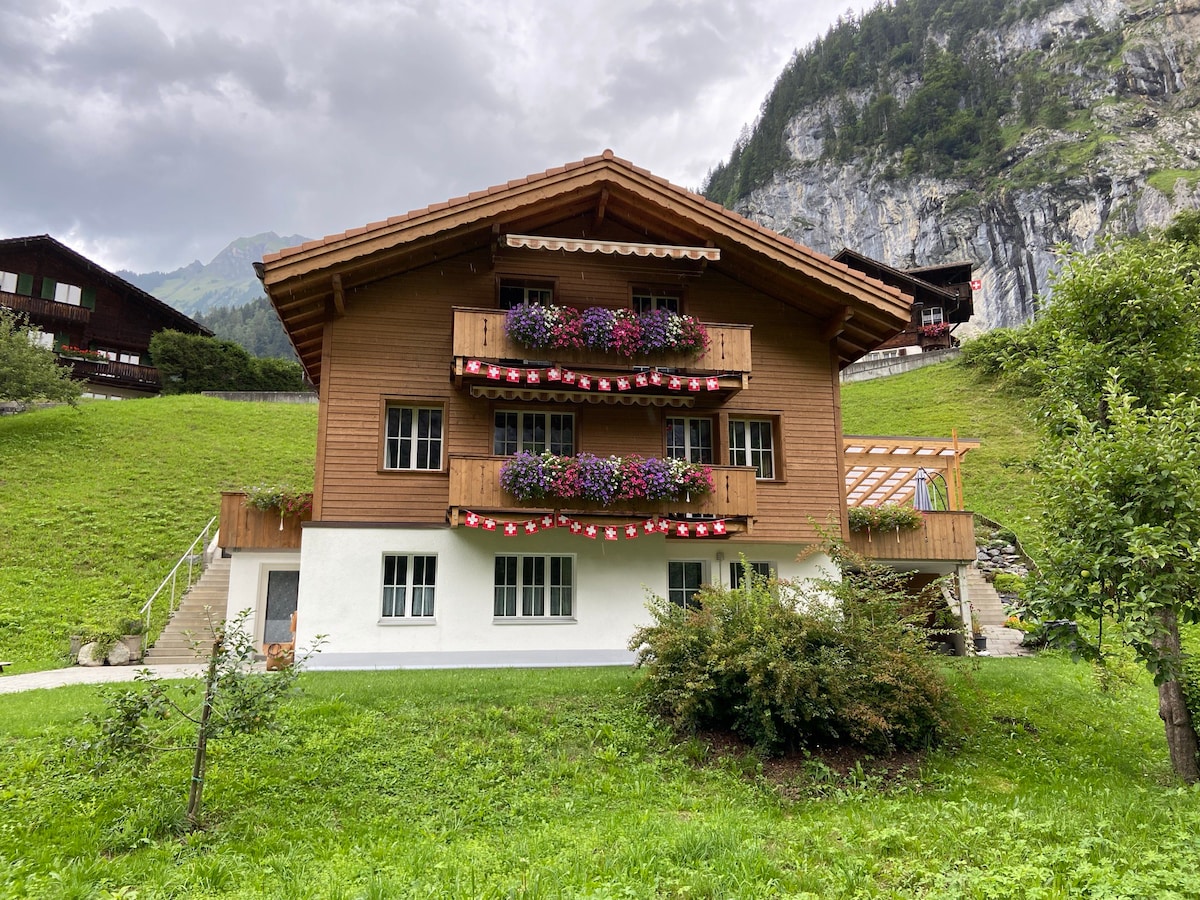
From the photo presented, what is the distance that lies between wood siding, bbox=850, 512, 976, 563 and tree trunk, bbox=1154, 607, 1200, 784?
9914mm

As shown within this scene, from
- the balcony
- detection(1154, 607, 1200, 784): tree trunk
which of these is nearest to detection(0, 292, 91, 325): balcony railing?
the balcony

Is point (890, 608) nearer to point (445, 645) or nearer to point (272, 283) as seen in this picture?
point (445, 645)

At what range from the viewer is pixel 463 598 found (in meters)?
15.8

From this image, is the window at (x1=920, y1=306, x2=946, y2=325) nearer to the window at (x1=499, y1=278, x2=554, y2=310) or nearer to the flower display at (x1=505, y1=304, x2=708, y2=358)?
the flower display at (x1=505, y1=304, x2=708, y2=358)

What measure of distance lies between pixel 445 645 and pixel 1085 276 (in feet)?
40.0

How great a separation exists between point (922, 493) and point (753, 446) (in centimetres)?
593

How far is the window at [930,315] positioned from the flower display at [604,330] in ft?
145

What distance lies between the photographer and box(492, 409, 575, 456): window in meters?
17.0

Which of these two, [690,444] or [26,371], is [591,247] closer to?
[690,444]

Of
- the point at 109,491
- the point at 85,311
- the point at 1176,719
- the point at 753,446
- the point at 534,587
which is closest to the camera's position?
the point at 1176,719

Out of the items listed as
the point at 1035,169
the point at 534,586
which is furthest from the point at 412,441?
the point at 1035,169

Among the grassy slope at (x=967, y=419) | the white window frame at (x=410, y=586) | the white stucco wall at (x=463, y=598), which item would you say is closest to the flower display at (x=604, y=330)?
the white stucco wall at (x=463, y=598)

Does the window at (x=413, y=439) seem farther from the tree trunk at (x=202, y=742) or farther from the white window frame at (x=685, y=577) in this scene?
the tree trunk at (x=202, y=742)

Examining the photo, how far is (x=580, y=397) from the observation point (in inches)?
656
